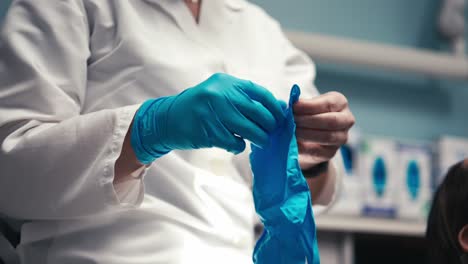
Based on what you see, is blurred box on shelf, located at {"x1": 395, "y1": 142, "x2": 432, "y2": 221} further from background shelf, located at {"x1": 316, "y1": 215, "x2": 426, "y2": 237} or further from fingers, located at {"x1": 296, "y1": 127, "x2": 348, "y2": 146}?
fingers, located at {"x1": 296, "y1": 127, "x2": 348, "y2": 146}

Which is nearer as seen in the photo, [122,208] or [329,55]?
[122,208]

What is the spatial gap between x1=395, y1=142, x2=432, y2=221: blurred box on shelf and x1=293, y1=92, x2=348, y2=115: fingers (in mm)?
1310

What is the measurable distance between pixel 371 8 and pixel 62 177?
6.75 ft

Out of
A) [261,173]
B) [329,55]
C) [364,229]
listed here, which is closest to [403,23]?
[329,55]

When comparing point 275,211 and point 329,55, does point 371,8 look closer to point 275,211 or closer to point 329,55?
point 329,55

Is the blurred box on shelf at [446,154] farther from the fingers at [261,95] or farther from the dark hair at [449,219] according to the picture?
the fingers at [261,95]

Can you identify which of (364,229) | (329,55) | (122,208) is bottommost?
(364,229)

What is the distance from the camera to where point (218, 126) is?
861mm

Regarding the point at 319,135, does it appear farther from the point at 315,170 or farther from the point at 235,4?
the point at 235,4

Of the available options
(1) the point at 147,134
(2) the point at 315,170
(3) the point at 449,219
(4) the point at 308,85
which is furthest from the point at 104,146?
(3) the point at 449,219

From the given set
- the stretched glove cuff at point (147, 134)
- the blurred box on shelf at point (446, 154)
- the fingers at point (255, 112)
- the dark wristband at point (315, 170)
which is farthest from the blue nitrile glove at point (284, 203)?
the blurred box on shelf at point (446, 154)

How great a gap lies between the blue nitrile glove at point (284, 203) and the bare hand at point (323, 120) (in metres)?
0.05

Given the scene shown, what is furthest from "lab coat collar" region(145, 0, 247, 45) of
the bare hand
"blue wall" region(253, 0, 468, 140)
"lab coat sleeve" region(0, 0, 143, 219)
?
"blue wall" region(253, 0, 468, 140)

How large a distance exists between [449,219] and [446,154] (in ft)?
3.99
